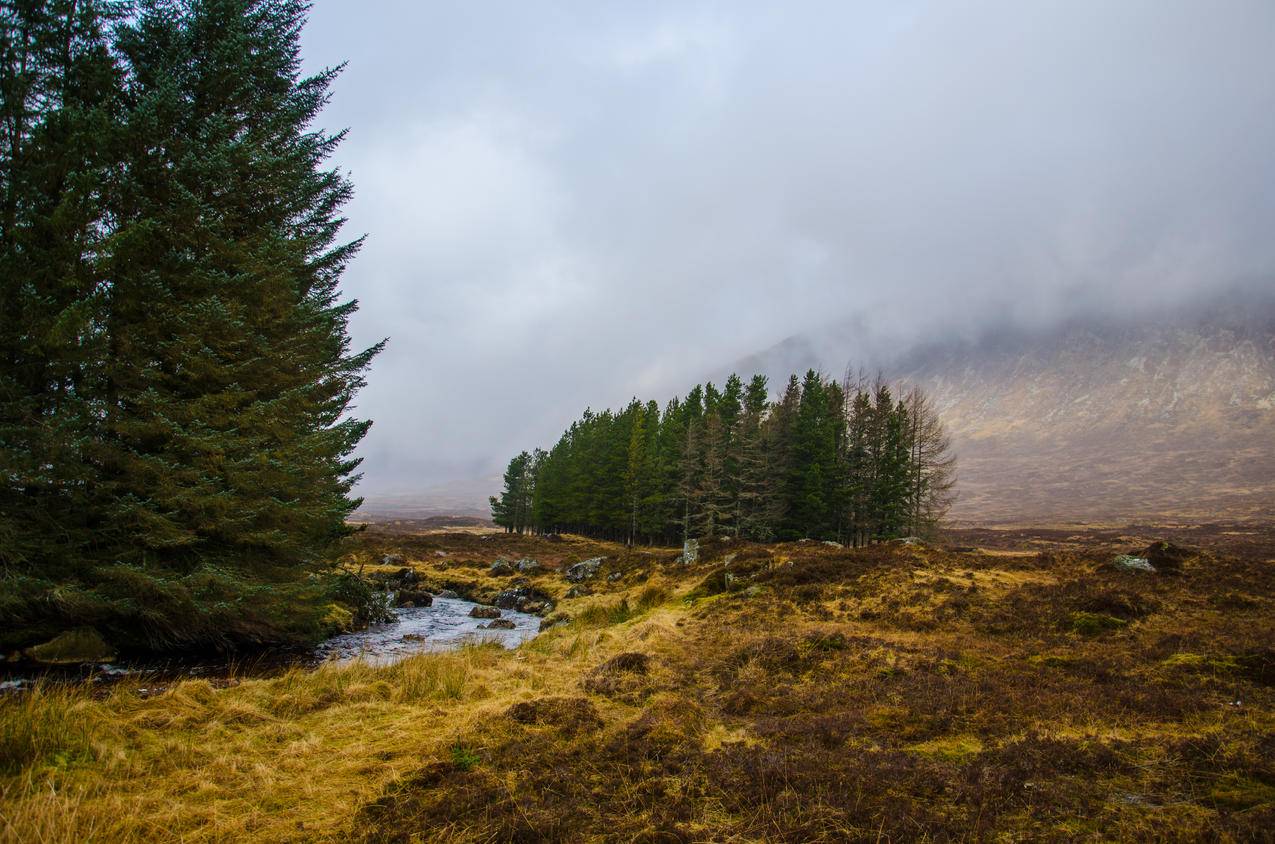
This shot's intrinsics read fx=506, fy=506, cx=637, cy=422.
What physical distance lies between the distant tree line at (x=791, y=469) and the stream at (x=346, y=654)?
23525mm

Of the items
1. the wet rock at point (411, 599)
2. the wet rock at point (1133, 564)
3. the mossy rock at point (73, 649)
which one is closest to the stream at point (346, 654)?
the mossy rock at point (73, 649)

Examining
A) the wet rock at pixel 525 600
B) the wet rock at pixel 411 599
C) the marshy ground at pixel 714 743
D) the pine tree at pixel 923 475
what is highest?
the pine tree at pixel 923 475

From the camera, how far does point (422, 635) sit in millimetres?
15711

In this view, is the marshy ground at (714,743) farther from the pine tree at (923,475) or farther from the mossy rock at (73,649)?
the pine tree at (923,475)

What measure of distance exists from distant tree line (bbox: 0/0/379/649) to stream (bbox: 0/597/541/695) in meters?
0.72

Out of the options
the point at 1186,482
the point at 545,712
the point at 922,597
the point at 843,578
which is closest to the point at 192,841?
the point at 545,712

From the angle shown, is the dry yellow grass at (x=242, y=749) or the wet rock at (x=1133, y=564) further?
the wet rock at (x=1133, y=564)

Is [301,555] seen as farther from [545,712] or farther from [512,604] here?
[512,604]

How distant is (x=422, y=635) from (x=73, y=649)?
812 centimetres

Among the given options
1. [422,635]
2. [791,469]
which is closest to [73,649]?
[422,635]

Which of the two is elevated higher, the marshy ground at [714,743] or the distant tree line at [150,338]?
the distant tree line at [150,338]

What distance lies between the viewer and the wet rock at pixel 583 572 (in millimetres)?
27336

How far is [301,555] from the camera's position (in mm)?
11789

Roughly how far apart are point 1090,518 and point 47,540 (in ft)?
426
